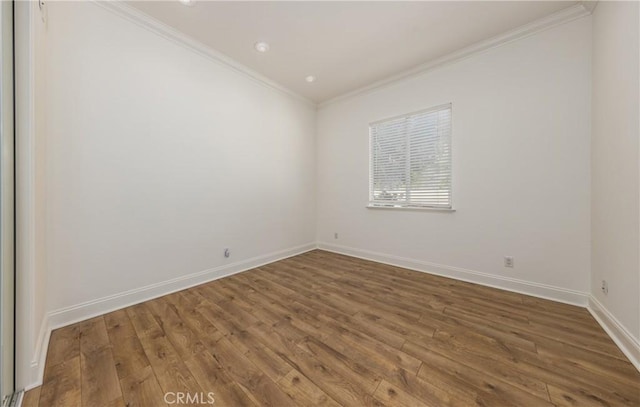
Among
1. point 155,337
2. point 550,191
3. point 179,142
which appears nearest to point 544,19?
point 550,191

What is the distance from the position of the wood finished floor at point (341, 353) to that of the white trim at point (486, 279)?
0.42 ft

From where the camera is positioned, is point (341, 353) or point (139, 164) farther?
point (139, 164)

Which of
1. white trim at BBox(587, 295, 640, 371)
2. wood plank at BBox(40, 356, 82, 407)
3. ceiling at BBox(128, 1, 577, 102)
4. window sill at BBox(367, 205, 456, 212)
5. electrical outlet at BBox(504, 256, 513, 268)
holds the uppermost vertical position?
ceiling at BBox(128, 1, 577, 102)

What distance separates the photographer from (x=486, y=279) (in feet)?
8.66

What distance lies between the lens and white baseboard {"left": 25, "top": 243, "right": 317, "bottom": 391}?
1345 mm

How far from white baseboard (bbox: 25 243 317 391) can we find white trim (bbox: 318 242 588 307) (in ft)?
6.59

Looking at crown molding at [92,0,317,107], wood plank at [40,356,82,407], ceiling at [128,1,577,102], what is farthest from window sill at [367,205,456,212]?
wood plank at [40,356,82,407]

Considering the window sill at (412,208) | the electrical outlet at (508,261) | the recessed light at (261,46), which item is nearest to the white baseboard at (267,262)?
the electrical outlet at (508,261)

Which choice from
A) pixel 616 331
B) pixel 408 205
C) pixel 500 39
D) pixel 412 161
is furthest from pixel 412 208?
pixel 500 39

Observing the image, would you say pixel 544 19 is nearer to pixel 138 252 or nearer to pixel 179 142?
pixel 179 142

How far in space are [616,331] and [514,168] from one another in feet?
5.14

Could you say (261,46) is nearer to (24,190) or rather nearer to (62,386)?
(24,190)

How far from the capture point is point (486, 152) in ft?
8.67

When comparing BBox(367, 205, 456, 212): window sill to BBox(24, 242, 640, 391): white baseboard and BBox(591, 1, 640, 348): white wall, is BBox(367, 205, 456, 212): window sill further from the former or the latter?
BBox(591, 1, 640, 348): white wall
